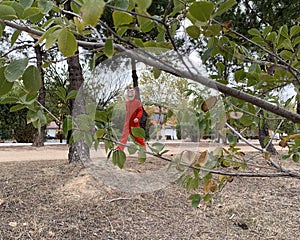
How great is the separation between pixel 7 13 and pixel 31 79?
0.07 m

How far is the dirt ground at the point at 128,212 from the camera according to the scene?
6.27 ft

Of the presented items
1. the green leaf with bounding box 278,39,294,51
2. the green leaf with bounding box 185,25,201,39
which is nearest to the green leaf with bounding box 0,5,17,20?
the green leaf with bounding box 185,25,201,39

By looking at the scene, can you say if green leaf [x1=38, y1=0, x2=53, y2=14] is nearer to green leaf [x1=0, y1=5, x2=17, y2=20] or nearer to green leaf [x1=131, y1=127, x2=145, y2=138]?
green leaf [x1=0, y1=5, x2=17, y2=20]

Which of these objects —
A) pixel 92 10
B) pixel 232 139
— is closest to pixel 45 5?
Answer: pixel 92 10

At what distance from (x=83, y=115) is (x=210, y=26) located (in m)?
0.29

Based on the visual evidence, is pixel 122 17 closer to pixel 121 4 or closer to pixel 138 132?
pixel 121 4

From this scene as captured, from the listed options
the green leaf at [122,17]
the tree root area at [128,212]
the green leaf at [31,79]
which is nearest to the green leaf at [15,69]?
the green leaf at [31,79]

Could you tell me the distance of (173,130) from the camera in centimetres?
73

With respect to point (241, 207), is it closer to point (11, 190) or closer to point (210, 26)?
point (11, 190)

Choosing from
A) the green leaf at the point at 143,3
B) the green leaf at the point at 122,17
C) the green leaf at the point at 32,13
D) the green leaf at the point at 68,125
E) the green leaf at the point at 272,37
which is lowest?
the green leaf at the point at 68,125

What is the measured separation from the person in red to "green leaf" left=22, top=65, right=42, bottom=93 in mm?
307

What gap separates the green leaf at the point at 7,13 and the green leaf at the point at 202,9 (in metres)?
0.18

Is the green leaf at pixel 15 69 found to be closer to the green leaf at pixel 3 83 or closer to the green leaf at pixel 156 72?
the green leaf at pixel 3 83

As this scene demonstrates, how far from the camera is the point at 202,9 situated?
34cm
